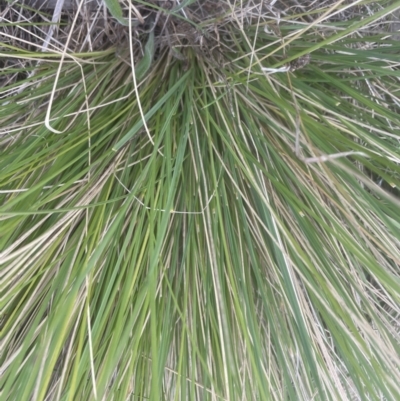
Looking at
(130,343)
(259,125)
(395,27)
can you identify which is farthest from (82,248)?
(395,27)

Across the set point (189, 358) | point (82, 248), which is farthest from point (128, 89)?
point (189, 358)

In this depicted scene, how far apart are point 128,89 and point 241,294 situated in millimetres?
261

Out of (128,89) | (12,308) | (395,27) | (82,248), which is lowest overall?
(12,308)

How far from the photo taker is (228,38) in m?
0.50

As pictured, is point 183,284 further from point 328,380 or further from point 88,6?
point 88,6

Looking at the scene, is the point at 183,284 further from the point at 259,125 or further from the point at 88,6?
the point at 88,6

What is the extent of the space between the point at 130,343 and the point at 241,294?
12cm

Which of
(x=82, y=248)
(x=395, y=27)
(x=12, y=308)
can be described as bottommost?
(x=12, y=308)

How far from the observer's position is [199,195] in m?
0.43

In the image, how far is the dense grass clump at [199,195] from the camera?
1.28 ft

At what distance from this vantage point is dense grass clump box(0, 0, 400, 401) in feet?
1.28

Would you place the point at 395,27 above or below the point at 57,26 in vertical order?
above

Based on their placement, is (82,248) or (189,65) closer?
(82,248)

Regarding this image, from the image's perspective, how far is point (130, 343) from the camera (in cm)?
41
